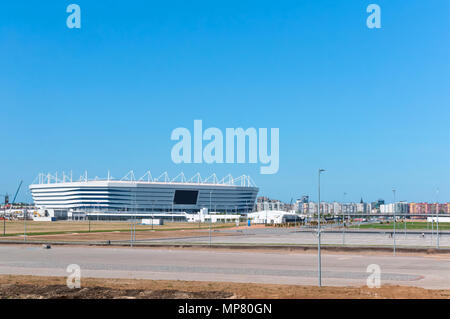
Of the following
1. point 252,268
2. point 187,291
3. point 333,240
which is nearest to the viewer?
point 187,291

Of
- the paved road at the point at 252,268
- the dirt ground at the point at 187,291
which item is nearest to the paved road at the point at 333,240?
the paved road at the point at 252,268

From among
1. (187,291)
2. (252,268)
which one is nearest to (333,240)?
→ (252,268)

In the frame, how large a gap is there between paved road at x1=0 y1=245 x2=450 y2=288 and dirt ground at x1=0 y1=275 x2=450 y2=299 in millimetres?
3907

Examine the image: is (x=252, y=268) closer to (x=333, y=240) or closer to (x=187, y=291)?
(x=187, y=291)

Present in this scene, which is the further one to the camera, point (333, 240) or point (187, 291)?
point (333, 240)

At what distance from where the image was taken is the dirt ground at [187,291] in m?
30.7

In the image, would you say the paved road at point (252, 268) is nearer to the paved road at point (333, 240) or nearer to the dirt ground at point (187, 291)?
the dirt ground at point (187, 291)

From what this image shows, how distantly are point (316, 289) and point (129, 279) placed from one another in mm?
14879

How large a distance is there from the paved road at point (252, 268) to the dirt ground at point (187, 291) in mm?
3907

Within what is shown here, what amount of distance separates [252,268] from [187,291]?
56.5 ft

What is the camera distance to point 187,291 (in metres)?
32.7

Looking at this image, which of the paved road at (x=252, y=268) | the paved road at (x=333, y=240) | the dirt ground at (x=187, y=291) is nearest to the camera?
the dirt ground at (x=187, y=291)
